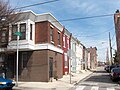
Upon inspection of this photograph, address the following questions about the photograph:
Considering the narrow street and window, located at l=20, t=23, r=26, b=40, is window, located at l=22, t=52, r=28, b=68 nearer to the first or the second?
window, located at l=20, t=23, r=26, b=40

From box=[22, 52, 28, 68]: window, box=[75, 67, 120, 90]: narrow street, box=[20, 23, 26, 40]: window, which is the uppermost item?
box=[20, 23, 26, 40]: window

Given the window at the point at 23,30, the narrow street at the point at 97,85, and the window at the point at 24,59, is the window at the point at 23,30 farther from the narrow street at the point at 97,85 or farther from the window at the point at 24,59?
the narrow street at the point at 97,85

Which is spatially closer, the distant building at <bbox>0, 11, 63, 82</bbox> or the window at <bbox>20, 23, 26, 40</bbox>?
the distant building at <bbox>0, 11, 63, 82</bbox>

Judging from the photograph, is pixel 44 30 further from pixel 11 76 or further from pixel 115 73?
pixel 115 73

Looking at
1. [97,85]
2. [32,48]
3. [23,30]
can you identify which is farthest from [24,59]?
[97,85]

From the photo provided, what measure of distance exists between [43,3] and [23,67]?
9.13m

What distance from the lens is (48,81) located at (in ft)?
71.5

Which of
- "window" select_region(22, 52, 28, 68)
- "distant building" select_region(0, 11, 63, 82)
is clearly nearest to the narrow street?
"distant building" select_region(0, 11, 63, 82)

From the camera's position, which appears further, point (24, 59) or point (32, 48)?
point (24, 59)

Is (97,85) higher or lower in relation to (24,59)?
lower

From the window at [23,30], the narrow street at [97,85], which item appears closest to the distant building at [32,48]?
the window at [23,30]

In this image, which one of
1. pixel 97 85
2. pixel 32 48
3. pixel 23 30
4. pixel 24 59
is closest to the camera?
pixel 97 85

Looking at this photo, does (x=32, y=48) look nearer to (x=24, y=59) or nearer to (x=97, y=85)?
(x=24, y=59)

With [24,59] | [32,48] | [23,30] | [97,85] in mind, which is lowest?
[97,85]
